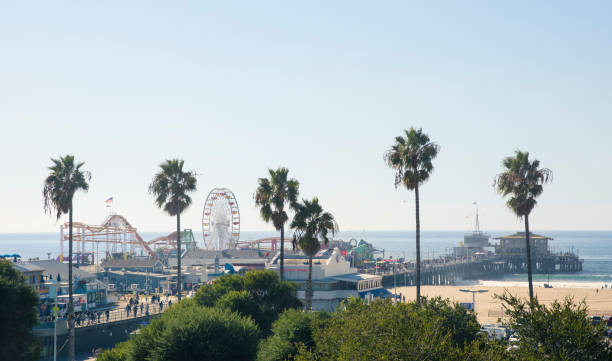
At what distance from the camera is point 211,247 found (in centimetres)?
13588

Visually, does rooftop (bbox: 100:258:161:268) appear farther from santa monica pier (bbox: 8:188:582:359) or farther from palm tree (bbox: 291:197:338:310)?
palm tree (bbox: 291:197:338:310)

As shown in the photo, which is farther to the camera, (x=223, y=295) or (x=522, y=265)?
(x=522, y=265)

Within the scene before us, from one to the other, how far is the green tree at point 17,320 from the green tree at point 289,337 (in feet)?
53.5

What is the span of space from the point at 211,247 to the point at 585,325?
386 ft

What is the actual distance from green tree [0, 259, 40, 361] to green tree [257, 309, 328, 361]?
16.3 meters

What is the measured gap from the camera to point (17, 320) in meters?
41.2

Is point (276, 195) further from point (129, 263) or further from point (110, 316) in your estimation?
point (129, 263)

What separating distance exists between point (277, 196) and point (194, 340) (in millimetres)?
20538

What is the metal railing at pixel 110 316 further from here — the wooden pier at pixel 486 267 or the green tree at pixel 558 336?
the wooden pier at pixel 486 267

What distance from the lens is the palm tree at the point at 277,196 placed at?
165ft

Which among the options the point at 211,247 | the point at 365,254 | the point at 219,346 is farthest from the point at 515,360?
the point at 365,254

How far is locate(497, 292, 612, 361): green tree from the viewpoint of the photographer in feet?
71.4

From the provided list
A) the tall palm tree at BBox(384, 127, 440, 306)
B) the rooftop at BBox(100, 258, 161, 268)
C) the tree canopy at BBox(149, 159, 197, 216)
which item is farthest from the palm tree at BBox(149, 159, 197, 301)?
the rooftop at BBox(100, 258, 161, 268)

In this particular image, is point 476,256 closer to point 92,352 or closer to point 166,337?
point 92,352
